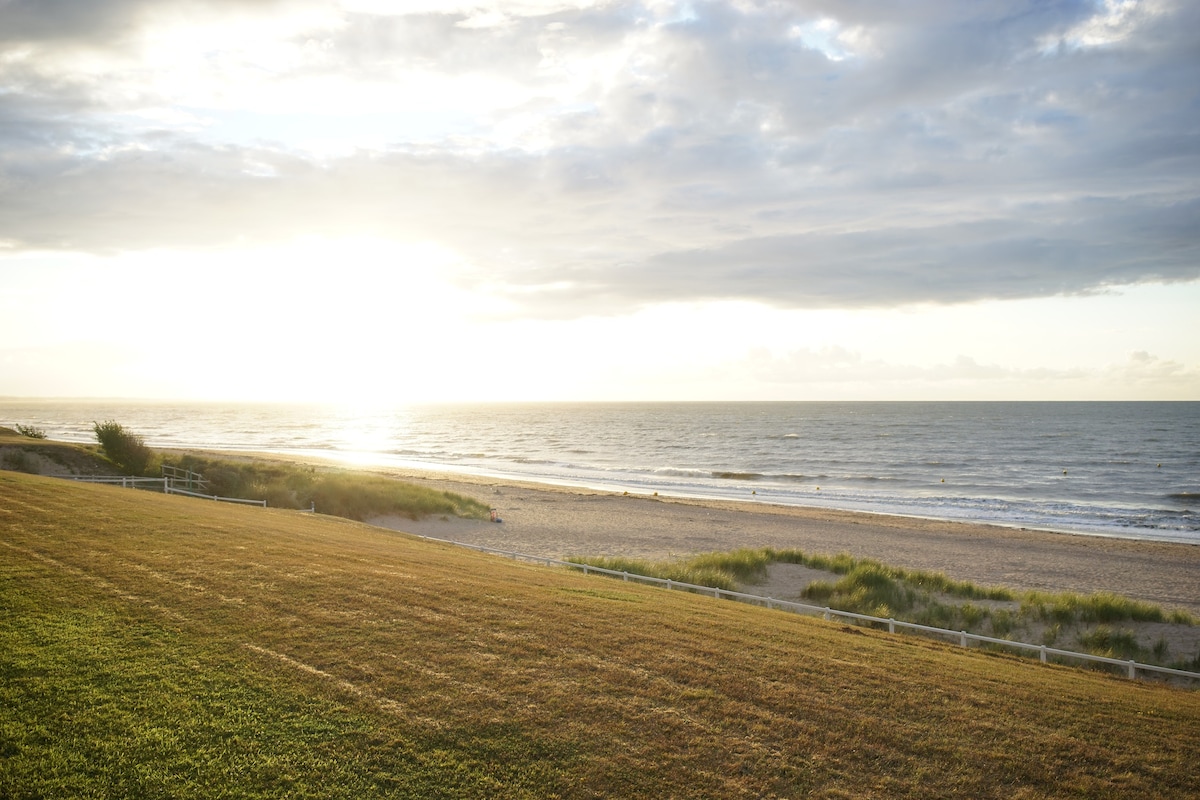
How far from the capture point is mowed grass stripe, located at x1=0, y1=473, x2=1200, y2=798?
6.02 meters

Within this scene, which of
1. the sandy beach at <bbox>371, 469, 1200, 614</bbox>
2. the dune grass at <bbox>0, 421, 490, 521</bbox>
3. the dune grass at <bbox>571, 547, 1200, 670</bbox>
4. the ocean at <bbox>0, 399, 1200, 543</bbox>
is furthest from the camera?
the ocean at <bbox>0, 399, 1200, 543</bbox>

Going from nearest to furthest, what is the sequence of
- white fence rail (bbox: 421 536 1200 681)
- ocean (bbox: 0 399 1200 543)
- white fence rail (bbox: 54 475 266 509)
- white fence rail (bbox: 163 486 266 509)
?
1. white fence rail (bbox: 421 536 1200 681)
2. white fence rail (bbox: 54 475 266 509)
3. white fence rail (bbox: 163 486 266 509)
4. ocean (bbox: 0 399 1200 543)

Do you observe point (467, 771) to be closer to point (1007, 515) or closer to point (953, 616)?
point (953, 616)

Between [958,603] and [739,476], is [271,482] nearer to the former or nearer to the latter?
[958,603]

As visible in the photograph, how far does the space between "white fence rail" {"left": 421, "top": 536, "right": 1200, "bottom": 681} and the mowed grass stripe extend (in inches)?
54.2

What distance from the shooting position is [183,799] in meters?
5.41

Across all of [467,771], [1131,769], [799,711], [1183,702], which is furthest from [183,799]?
[1183,702]

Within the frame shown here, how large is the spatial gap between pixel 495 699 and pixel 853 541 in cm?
3003

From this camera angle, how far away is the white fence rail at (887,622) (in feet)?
41.3

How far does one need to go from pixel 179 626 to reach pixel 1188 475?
251 feet

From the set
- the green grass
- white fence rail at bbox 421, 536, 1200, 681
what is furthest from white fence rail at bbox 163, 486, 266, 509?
white fence rail at bbox 421, 536, 1200, 681

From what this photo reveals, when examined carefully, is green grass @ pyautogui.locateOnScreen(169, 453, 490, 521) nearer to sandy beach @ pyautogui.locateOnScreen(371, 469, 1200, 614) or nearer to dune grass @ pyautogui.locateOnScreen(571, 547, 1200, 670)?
sandy beach @ pyautogui.locateOnScreen(371, 469, 1200, 614)

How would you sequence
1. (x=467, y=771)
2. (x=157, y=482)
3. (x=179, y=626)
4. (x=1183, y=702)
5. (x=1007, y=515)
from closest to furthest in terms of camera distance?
(x=467, y=771) → (x=179, y=626) → (x=1183, y=702) → (x=157, y=482) → (x=1007, y=515)

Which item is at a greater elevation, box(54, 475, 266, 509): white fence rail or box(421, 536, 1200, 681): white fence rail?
box(54, 475, 266, 509): white fence rail
